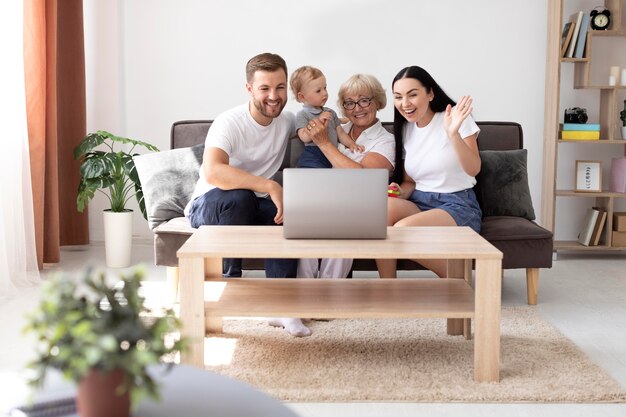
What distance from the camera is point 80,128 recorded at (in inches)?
198

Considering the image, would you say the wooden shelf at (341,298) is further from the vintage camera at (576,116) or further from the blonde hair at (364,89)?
the vintage camera at (576,116)

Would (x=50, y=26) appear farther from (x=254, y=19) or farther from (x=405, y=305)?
(x=405, y=305)

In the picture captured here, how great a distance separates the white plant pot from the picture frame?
8.85 ft

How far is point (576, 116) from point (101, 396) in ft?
14.2

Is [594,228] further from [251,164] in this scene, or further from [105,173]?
[105,173]

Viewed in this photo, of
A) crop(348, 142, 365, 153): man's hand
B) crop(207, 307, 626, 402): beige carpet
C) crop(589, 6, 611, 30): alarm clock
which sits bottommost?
crop(207, 307, 626, 402): beige carpet

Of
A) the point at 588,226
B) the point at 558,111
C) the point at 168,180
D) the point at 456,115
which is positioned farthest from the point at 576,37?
the point at 168,180

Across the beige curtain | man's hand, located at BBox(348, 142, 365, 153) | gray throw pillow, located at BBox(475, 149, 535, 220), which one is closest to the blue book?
gray throw pillow, located at BBox(475, 149, 535, 220)

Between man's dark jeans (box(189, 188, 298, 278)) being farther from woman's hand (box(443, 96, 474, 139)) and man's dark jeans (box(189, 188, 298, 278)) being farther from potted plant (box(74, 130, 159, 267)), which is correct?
potted plant (box(74, 130, 159, 267))

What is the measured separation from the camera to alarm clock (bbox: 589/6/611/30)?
4.95m

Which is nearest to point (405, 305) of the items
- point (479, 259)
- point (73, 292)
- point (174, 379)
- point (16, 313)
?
point (479, 259)

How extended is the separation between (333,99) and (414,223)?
2.05m

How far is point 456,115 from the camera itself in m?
3.27

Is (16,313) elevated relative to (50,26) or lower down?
lower down
